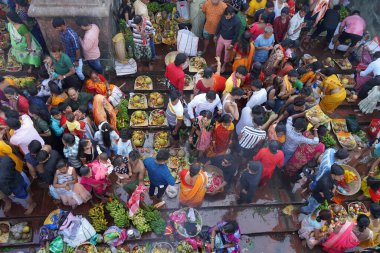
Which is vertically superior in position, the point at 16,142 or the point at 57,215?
the point at 16,142

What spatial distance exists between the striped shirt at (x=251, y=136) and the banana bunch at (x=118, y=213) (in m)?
2.63

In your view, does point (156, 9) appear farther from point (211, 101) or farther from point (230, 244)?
point (230, 244)

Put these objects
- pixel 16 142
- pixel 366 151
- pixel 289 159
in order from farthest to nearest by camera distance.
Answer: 1. pixel 366 151
2. pixel 289 159
3. pixel 16 142

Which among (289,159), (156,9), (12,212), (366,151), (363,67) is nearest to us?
(12,212)

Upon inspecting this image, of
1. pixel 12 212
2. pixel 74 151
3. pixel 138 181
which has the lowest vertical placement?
pixel 12 212

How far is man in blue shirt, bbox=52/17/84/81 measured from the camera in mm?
6629

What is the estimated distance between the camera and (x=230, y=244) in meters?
5.63

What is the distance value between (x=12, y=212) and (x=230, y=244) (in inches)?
166

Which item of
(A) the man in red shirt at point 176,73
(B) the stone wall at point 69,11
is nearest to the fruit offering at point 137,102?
(A) the man in red shirt at point 176,73

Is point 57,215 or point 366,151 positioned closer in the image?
point 57,215

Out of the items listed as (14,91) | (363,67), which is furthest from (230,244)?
(363,67)

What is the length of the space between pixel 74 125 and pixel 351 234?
528cm

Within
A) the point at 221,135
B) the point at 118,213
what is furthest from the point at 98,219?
the point at 221,135

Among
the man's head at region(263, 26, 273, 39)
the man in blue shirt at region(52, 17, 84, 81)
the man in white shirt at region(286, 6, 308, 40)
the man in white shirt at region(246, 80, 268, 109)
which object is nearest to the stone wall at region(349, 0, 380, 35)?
the man in white shirt at region(286, 6, 308, 40)
